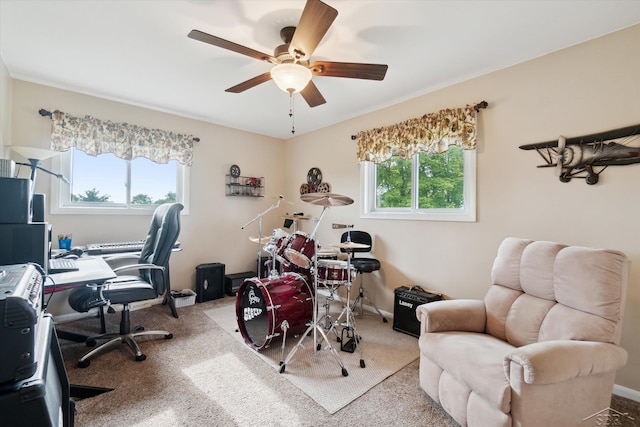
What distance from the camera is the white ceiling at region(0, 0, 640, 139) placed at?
1774 mm

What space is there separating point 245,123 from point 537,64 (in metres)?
3.46

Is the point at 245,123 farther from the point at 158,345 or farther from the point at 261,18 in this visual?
the point at 158,345

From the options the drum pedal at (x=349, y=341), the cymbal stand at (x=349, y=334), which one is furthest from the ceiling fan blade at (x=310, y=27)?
the drum pedal at (x=349, y=341)

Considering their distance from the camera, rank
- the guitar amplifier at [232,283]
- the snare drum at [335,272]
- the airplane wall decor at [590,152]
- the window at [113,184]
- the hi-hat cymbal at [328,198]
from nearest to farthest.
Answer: the airplane wall decor at [590,152] < the hi-hat cymbal at [328,198] < the snare drum at [335,272] < the window at [113,184] < the guitar amplifier at [232,283]

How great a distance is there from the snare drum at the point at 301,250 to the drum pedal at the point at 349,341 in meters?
0.81

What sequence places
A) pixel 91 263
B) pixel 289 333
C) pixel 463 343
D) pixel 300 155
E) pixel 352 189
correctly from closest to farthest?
1. pixel 463 343
2. pixel 91 263
3. pixel 289 333
4. pixel 352 189
5. pixel 300 155

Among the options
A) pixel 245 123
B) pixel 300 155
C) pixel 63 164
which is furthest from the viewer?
pixel 300 155

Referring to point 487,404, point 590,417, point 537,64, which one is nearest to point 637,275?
point 590,417

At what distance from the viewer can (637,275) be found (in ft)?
6.08

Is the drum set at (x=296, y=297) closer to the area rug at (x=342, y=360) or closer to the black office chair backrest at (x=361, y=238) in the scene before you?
the area rug at (x=342, y=360)

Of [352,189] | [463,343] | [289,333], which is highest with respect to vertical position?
[352,189]

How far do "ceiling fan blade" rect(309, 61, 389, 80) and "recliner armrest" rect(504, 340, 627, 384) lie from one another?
1.78m

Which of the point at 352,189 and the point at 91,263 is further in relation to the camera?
the point at 352,189

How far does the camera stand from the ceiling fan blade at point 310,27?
54.8 inches
